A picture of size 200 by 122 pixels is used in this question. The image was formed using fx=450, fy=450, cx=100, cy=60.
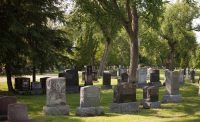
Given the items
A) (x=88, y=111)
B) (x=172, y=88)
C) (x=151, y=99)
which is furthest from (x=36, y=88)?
(x=88, y=111)

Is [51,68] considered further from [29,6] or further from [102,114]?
[102,114]

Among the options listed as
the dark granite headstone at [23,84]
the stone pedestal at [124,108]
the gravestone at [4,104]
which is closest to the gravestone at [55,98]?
the gravestone at [4,104]

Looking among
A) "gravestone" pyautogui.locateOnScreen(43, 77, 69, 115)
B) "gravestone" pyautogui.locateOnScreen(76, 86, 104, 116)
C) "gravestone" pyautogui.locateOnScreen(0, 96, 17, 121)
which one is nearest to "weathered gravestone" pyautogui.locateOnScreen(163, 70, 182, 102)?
A: "gravestone" pyautogui.locateOnScreen(76, 86, 104, 116)

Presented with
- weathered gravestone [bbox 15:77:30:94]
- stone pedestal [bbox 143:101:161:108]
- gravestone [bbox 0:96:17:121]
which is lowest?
stone pedestal [bbox 143:101:161:108]

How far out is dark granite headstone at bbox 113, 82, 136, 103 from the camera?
19.9 meters

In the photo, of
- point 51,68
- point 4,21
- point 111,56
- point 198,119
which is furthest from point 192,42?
point 198,119

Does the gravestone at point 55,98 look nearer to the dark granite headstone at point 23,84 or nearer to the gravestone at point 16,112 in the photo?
the gravestone at point 16,112

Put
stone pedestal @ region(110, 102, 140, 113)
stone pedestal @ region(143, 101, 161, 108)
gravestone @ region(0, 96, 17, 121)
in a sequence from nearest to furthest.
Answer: gravestone @ region(0, 96, 17, 121) → stone pedestal @ region(110, 102, 140, 113) → stone pedestal @ region(143, 101, 161, 108)

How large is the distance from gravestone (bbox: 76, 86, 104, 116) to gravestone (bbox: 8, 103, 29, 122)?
141 inches

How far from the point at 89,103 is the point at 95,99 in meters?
0.32

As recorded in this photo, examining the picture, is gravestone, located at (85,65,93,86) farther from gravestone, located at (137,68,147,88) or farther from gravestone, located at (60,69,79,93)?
gravestone, located at (137,68,147,88)

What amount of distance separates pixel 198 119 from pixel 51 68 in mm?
13360

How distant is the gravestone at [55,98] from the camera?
Result: 1819 cm

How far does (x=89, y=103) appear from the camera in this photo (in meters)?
18.4
